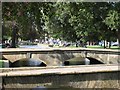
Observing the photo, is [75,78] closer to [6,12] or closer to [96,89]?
[96,89]

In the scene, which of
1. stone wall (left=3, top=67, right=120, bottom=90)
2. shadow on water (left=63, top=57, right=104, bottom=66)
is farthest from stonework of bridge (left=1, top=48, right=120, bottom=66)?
stone wall (left=3, top=67, right=120, bottom=90)

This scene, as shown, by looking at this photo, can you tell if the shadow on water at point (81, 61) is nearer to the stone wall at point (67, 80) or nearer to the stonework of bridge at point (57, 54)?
the stonework of bridge at point (57, 54)

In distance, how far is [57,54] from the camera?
83.6 feet

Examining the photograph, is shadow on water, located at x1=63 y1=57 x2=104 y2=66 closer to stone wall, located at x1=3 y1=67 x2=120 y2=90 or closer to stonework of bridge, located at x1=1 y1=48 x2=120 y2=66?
stonework of bridge, located at x1=1 y1=48 x2=120 y2=66

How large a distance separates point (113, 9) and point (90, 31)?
4138 millimetres

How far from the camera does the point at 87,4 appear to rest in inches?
1180

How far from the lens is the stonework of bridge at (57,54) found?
79.0 feet

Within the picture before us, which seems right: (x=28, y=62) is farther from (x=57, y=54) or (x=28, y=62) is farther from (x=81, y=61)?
(x=81, y=61)

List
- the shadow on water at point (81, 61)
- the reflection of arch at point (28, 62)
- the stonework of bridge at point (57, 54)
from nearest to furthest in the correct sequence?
1. the stonework of bridge at point (57, 54)
2. the reflection of arch at point (28, 62)
3. the shadow on water at point (81, 61)

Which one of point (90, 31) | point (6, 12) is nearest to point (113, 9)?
point (90, 31)

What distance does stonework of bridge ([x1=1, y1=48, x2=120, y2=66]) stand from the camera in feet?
79.0

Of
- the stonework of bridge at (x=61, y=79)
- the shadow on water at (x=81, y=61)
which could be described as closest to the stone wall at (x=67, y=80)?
the stonework of bridge at (x=61, y=79)

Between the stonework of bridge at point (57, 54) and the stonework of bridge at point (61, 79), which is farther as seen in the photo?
the stonework of bridge at point (57, 54)

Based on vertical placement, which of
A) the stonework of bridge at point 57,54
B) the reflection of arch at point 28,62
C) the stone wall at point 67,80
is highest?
the stone wall at point 67,80
